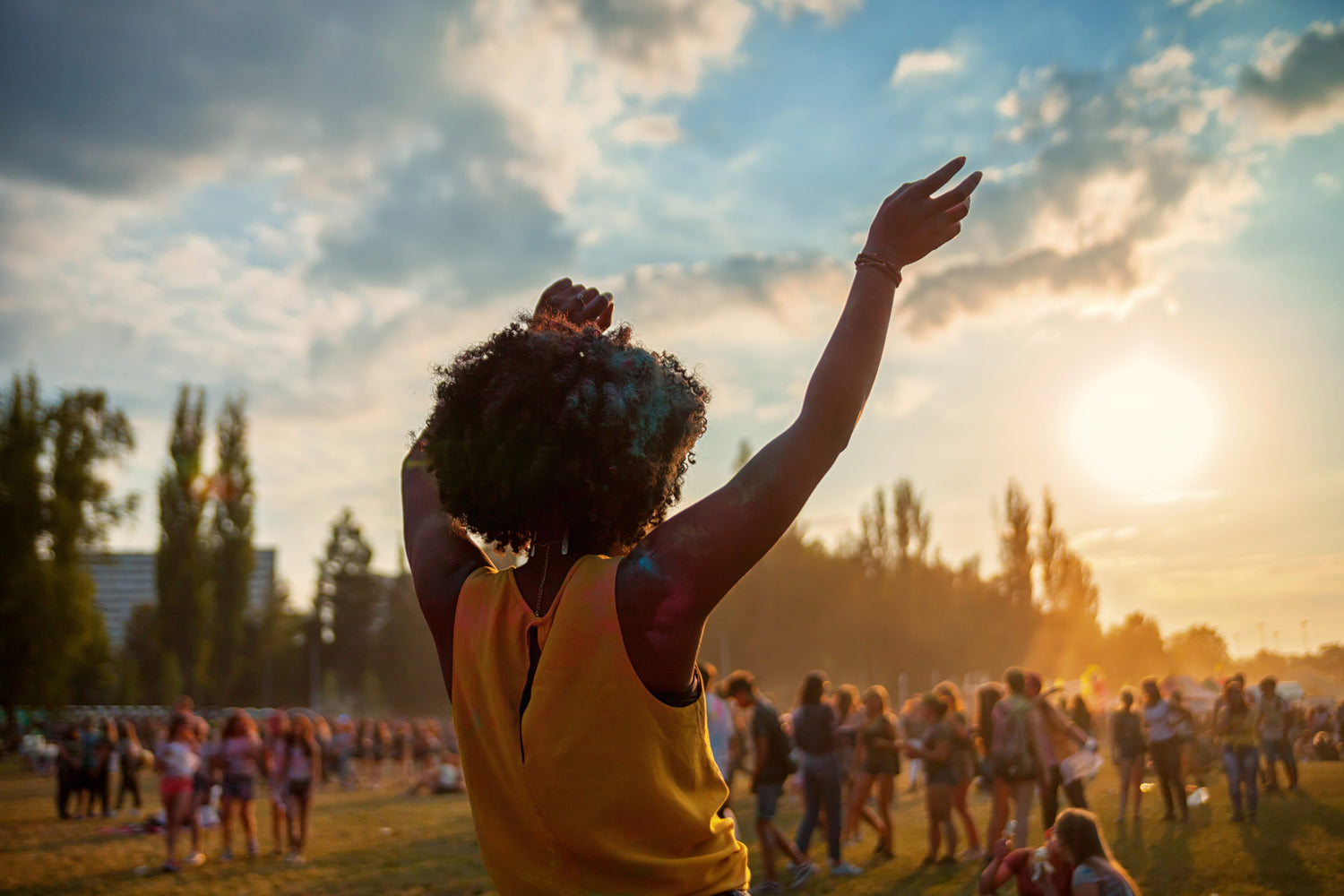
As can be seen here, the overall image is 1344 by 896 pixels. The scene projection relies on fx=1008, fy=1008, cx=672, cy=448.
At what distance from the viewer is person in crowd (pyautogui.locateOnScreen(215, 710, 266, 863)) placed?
13445 mm

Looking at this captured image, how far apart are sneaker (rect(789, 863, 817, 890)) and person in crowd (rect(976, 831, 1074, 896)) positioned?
4197 millimetres

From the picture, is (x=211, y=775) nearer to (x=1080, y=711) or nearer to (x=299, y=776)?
(x=299, y=776)

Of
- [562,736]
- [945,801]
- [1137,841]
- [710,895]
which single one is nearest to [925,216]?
[562,736]

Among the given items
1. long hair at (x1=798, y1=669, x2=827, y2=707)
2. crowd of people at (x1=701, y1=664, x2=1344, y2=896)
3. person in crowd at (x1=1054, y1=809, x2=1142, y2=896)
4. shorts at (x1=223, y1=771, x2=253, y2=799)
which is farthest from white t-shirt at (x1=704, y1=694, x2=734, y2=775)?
shorts at (x1=223, y1=771, x2=253, y2=799)

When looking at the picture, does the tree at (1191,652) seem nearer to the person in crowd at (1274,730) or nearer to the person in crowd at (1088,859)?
the person in crowd at (1274,730)

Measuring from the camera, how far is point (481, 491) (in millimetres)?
1721

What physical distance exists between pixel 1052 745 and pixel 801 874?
301 centimetres

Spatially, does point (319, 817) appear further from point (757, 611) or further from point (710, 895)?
point (757, 611)

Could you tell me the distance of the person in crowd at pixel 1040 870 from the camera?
575 centimetres

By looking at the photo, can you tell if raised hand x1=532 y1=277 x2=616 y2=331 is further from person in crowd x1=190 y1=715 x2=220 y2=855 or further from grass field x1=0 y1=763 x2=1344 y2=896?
person in crowd x1=190 y1=715 x2=220 y2=855

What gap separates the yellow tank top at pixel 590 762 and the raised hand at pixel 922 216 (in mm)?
698

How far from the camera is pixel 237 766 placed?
44.0 feet

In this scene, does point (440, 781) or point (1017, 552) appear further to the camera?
point (1017, 552)

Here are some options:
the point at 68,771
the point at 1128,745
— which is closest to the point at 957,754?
the point at 1128,745
